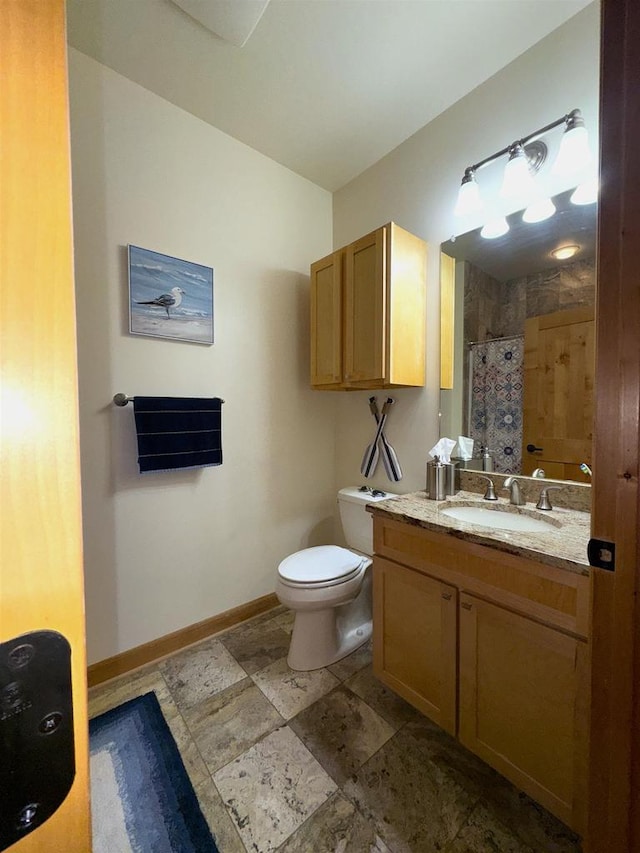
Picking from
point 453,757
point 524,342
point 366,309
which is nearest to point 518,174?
point 524,342

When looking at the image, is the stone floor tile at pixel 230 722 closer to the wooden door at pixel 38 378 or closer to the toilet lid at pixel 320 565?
the toilet lid at pixel 320 565

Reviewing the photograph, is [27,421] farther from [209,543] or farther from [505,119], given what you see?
[505,119]

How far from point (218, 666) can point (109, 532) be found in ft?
2.73

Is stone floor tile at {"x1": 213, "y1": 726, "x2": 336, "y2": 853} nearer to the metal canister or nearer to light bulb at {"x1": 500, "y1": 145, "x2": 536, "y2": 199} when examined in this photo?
the metal canister

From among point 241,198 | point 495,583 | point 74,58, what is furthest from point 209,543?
point 74,58

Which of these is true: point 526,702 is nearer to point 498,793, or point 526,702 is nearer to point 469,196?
point 498,793

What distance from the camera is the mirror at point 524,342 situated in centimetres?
133

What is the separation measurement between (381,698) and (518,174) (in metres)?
2.27

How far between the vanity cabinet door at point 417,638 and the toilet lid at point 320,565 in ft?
0.78

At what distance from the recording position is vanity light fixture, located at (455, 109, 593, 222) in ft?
4.07

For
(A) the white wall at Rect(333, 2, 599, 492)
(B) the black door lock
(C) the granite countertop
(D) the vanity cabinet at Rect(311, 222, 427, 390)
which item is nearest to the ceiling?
(A) the white wall at Rect(333, 2, 599, 492)

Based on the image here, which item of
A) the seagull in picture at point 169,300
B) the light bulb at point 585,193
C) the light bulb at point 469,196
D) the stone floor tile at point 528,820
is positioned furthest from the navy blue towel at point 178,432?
the light bulb at point 585,193

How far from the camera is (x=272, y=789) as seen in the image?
1105 millimetres

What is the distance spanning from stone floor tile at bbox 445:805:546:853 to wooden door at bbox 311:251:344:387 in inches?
67.2
